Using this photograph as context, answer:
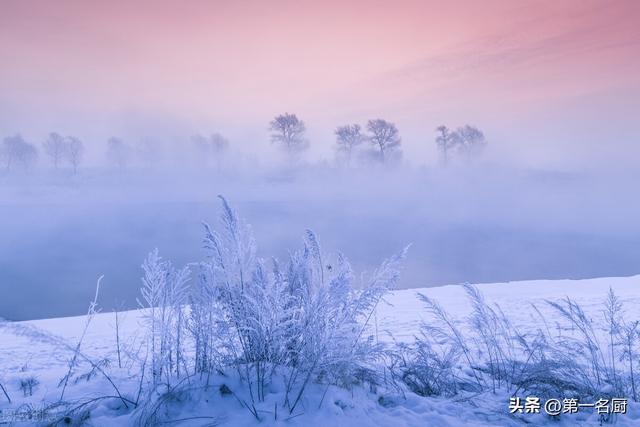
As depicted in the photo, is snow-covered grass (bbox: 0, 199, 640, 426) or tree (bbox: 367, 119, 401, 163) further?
tree (bbox: 367, 119, 401, 163)

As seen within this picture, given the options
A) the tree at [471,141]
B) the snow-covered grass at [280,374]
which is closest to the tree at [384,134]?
the tree at [471,141]

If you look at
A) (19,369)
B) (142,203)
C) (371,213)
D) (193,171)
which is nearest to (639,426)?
(19,369)

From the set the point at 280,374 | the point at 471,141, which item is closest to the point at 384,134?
the point at 471,141

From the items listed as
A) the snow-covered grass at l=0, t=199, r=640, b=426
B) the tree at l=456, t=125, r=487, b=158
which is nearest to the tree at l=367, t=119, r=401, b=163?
the tree at l=456, t=125, r=487, b=158

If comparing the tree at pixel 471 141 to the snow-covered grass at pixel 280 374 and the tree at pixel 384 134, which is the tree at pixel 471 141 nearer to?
the tree at pixel 384 134

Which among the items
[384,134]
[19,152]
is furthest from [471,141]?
[19,152]

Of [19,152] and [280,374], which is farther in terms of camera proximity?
[19,152]

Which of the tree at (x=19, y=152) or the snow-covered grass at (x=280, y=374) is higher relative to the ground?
the tree at (x=19, y=152)

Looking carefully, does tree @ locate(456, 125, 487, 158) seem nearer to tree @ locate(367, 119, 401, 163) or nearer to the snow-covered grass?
tree @ locate(367, 119, 401, 163)

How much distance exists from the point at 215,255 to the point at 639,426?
2906 mm

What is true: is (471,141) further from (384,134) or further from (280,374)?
(280,374)

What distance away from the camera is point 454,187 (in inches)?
2093

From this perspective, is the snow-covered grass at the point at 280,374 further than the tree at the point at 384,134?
No

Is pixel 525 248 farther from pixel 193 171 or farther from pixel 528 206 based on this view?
pixel 193 171
